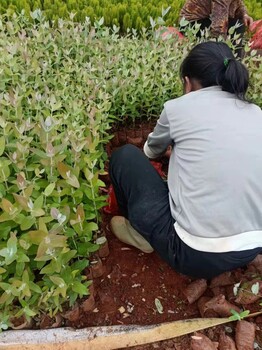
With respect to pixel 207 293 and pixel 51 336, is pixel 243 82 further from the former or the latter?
pixel 51 336

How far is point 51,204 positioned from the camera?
1779 mm

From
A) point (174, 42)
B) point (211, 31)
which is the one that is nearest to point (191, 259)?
point (174, 42)

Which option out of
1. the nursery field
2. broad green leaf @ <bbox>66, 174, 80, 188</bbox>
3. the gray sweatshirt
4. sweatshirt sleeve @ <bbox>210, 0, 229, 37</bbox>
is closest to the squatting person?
the gray sweatshirt

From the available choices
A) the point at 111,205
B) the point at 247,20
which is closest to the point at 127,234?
the point at 111,205

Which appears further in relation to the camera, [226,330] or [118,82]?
[118,82]

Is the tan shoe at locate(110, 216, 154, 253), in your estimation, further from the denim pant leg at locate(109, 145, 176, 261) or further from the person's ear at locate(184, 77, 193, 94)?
the person's ear at locate(184, 77, 193, 94)

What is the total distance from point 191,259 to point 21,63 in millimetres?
1521

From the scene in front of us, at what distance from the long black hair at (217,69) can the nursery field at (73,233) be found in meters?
0.51

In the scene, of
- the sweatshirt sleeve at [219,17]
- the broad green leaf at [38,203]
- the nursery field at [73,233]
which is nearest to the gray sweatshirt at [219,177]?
the nursery field at [73,233]

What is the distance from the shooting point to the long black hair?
6.19 feet

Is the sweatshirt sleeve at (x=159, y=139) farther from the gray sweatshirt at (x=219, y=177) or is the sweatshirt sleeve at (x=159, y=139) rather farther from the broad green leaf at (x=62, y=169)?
the broad green leaf at (x=62, y=169)

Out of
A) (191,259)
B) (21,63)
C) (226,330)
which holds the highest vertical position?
(21,63)

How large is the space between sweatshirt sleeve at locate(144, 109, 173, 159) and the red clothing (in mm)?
1541

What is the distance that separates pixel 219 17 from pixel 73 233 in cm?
237
